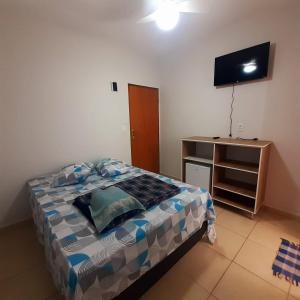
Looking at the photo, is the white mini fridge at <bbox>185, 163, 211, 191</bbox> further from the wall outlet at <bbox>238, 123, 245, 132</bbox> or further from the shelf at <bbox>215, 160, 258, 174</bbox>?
the wall outlet at <bbox>238, 123, 245, 132</bbox>

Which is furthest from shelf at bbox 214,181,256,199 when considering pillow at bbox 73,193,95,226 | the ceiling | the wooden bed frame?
the ceiling

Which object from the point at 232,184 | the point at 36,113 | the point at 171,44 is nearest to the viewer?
the point at 36,113

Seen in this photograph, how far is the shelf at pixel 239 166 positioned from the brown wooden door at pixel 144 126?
5.27ft

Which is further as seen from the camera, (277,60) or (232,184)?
(232,184)

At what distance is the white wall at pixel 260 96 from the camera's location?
2061mm

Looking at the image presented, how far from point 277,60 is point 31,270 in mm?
3644

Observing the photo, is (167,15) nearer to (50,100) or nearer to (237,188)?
(50,100)

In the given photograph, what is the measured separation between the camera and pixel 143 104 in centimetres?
342

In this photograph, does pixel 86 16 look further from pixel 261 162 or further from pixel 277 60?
pixel 261 162

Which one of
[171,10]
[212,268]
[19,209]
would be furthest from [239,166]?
[19,209]

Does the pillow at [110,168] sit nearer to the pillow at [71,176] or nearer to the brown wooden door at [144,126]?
the pillow at [71,176]

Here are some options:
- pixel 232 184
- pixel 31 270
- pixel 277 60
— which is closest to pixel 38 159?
pixel 31 270

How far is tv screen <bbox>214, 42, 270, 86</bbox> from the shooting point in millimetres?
2164

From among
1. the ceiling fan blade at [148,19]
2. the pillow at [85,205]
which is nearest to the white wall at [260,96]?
the ceiling fan blade at [148,19]
